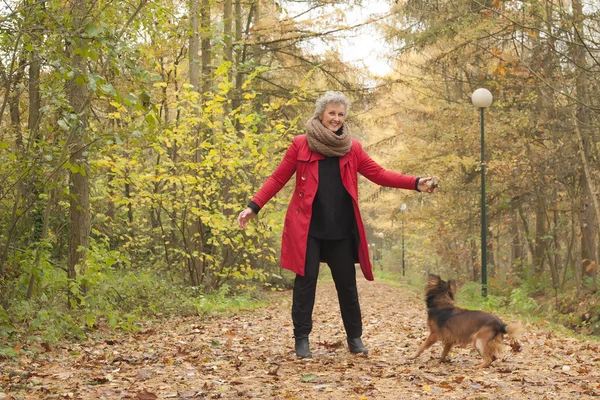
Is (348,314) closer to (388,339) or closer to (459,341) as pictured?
(459,341)

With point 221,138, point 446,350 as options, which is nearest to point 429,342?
point 446,350

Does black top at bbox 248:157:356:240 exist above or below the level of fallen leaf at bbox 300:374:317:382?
above

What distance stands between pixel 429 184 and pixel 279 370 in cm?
203

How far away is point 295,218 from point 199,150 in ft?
19.8

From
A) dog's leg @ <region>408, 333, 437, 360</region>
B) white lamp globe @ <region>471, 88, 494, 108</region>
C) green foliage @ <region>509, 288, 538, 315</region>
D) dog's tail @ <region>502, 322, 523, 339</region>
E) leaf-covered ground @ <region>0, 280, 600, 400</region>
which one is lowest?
green foliage @ <region>509, 288, 538, 315</region>

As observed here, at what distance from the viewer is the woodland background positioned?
257 inches

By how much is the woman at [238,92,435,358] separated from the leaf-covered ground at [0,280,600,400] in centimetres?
67

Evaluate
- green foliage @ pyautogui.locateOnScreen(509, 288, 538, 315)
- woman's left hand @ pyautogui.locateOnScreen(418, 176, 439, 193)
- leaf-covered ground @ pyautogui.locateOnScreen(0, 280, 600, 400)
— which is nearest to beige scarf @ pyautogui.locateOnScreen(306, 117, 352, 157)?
woman's left hand @ pyautogui.locateOnScreen(418, 176, 439, 193)

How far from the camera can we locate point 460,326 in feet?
17.5

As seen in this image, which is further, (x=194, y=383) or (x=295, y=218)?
(x=295, y=218)

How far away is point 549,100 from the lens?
14.8 meters

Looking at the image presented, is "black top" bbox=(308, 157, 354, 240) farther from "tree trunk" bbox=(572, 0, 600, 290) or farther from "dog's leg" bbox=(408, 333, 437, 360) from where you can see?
"tree trunk" bbox=(572, 0, 600, 290)

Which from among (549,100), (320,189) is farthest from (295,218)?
(549,100)

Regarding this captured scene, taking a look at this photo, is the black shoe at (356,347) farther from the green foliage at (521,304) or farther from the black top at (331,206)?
the green foliage at (521,304)
